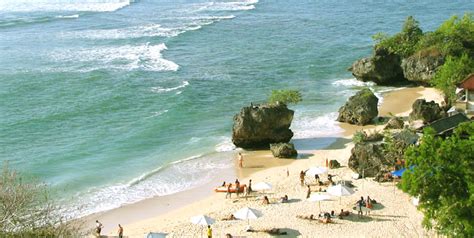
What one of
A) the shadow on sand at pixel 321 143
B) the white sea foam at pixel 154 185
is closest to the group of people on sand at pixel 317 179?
the white sea foam at pixel 154 185

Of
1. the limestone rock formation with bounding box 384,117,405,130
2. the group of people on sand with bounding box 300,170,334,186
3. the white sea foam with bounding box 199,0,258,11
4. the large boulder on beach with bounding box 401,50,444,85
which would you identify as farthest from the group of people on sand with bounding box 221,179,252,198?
the white sea foam with bounding box 199,0,258,11

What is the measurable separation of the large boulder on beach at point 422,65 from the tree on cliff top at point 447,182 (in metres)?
38.1

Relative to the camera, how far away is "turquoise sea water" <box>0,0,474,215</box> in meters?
46.5

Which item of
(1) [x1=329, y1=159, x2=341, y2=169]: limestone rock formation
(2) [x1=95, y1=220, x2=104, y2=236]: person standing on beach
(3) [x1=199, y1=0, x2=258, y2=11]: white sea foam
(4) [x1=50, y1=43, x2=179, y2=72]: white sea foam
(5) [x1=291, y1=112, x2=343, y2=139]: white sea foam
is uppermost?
(3) [x1=199, y1=0, x2=258, y2=11]: white sea foam

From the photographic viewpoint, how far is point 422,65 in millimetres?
61844

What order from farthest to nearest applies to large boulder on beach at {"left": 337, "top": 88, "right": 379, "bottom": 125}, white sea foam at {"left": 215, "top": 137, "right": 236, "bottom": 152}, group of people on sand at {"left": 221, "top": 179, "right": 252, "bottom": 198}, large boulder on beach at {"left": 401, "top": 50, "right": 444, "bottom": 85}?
large boulder on beach at {"left": 401, "top": 50, "right": 444, "bottom": 85} < large boulder on beach at {"left": 337, "top": 88, "right": 379, "bottom": 125} < white sea foam at {"left": 215, "top": 137, "right": 236, "bottom": 152} < group of people on sand at {"left": 221, "top": 179, "right": 252, "bottom": 198}

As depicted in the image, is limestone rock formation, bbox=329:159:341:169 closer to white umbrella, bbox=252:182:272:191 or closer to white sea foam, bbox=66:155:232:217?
white umbrella, bbox=252:182:272:191

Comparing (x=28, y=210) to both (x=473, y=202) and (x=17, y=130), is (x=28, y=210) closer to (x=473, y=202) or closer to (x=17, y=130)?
(x=473, y=202)

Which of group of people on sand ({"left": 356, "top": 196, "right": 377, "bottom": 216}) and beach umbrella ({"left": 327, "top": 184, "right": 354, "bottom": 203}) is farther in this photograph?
beach umbrella ({"left": 327, "top": 184, "right": 354, "bottom": 203})

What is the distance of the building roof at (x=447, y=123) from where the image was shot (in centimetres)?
4162

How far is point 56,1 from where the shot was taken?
415 feet

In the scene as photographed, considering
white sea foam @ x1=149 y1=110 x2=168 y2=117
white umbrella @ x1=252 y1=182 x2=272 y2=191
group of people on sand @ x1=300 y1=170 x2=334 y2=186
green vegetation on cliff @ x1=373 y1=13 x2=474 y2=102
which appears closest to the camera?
white umbrella @ x1=252 y1=182 x2=272 y2=191

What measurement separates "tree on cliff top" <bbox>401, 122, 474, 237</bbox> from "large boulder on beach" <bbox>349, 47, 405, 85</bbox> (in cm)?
4090

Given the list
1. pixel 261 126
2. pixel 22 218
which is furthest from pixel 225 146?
pixel 22 218
